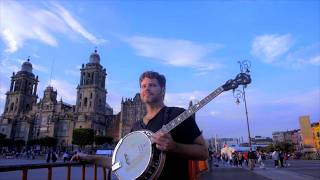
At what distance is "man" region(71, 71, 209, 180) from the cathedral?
267ft

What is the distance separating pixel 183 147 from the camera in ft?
8.35

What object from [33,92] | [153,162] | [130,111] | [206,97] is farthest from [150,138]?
[33,92]

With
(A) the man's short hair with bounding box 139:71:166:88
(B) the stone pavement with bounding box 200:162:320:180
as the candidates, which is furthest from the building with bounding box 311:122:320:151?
(A) the man's short hair with bounding box 139:71:166:88

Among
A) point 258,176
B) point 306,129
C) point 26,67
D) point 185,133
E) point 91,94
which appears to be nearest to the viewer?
point 185,133

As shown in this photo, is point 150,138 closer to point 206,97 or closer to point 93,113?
point 206,97

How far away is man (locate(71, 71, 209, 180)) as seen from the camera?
2.51 m

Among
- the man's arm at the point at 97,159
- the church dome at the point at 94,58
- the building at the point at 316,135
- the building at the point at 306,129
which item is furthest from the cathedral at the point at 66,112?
the man's arm at the point at 97,159

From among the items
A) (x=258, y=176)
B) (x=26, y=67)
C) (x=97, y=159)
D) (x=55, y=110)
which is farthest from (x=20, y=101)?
(x=97, y=159)

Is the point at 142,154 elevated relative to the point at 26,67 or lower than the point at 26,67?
lower

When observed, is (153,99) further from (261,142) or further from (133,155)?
(261,142)

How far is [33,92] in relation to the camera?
11394cm

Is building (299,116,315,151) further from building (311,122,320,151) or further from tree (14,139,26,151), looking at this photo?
tree (14,139,26,151)

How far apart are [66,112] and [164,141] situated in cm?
9906

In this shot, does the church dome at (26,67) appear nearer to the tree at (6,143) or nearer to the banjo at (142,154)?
the tree at (6,143)
